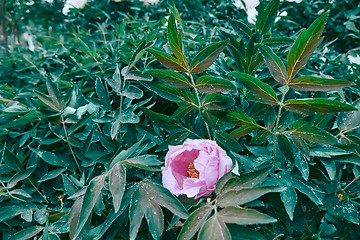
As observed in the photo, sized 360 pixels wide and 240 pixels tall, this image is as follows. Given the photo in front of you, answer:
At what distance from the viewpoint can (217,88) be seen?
0.67 meters

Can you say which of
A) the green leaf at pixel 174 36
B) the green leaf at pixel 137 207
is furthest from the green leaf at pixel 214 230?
the green leaf at pixel 174 36

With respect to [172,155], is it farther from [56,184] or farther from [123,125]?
[56,184]

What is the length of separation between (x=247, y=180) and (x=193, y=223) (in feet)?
0.44

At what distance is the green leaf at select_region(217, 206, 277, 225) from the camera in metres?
0.48

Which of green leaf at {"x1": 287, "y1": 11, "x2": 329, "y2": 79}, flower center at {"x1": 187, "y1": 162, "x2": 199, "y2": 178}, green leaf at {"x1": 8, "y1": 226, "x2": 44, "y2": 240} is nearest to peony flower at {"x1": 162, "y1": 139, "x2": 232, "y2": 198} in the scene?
flower center at {"x1": 187, "y1": 162, "x2": 199, "y2": 178}

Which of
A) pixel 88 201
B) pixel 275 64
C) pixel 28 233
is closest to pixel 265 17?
pixel 275 64

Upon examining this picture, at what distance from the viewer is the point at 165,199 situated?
625mm

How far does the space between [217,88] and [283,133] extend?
0.17 m

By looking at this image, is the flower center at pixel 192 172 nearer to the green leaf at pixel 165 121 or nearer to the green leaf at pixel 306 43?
the green leaf at pixel 165 121

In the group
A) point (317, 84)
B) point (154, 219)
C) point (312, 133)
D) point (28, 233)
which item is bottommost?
point (28, 233)

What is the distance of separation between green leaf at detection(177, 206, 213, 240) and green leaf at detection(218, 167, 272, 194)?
6 centimetres

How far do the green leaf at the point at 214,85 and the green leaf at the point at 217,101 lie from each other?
19 mm

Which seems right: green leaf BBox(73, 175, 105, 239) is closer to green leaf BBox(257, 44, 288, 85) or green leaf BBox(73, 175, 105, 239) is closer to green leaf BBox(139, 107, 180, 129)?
green leaf BBox(139, 107, 180, 129)

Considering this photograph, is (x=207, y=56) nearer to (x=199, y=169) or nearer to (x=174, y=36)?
(x=174, y=36)
